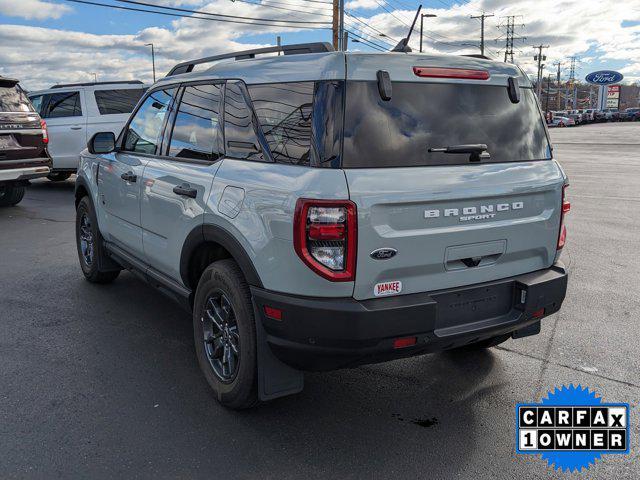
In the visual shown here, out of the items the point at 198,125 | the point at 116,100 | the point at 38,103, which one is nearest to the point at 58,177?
the point at 38,103

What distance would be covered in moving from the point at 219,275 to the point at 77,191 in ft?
10.9

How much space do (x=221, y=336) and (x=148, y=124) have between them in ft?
6.34

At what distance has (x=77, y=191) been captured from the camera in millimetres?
5969

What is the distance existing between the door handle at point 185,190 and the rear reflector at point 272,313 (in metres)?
0.96

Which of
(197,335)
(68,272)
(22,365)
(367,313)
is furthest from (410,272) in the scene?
(68,272)

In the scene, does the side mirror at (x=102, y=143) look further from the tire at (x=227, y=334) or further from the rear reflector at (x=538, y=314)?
the rear reflector at (x=538, y=314)

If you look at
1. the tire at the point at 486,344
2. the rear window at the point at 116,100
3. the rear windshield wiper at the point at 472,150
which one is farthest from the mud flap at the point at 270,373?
the rear window at the point at 116,100

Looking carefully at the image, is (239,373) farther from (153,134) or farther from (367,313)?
(153,134)

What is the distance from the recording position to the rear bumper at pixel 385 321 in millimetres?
2779

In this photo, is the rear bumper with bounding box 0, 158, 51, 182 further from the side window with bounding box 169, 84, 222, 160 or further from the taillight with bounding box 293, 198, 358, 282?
the taillight with bounding box 293, 198, 358, 282

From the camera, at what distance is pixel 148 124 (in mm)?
4559

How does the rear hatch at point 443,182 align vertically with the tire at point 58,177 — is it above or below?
above

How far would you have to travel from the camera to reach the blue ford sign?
94812mm

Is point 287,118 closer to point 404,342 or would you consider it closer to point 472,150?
point 472,150
